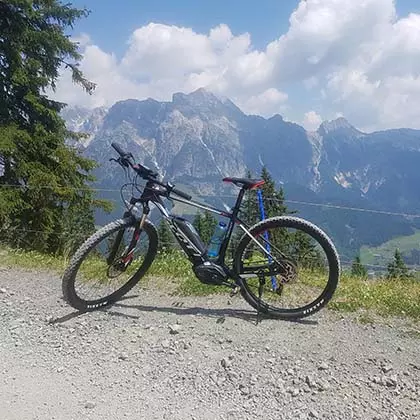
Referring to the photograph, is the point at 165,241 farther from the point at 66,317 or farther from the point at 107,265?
the point at 66,317

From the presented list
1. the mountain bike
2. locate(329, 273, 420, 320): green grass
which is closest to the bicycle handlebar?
the mountain bike

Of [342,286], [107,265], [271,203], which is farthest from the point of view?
[271,203]

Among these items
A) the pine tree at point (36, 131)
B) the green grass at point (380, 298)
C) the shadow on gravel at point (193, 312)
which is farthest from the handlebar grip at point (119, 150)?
the pine tree at point (36, 131)

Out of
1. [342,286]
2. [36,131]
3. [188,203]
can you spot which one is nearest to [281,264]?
[188,203]

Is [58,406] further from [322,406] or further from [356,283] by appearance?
[356,283]

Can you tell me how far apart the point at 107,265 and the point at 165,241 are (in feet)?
6.25

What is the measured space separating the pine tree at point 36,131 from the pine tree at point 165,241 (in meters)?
7.31

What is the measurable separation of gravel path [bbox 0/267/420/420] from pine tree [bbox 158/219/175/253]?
973 millimetres

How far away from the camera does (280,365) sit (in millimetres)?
3900

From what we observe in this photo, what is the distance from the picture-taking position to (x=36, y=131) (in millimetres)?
14961

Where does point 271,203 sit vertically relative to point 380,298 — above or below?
above

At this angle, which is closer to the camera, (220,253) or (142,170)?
(142,170)

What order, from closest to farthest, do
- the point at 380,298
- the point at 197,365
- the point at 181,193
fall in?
the point at 197,365 < the point at 181,193 < the point at 380,298

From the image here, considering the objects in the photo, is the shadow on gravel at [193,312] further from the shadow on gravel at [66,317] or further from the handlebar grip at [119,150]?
the handlebar grip at [119,150]
